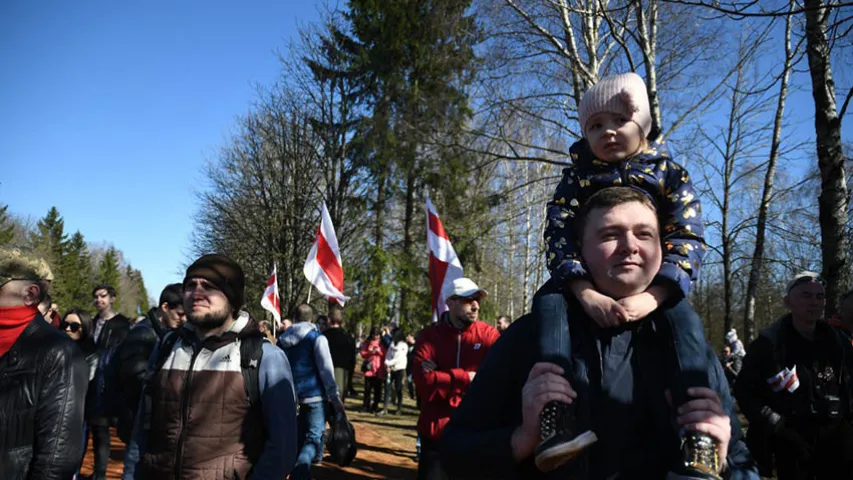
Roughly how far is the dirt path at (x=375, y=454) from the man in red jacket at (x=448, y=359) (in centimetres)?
381

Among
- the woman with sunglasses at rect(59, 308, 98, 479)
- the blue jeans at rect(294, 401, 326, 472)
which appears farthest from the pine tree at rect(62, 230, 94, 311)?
the blue jeans at rect(294, 401, 326, 472)

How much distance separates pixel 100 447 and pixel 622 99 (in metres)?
7.44

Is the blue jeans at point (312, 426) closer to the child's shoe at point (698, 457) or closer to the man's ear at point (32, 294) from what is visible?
the man's ear at point (32, 294)

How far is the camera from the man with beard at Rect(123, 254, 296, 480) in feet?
10.5

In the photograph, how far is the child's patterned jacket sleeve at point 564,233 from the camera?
160 cm

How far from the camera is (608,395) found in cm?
147

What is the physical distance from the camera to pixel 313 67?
24.5m

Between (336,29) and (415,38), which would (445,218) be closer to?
(415,38)

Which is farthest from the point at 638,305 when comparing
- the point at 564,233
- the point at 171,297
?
the point at 171,297

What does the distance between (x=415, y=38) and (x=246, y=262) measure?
1181 centimetres

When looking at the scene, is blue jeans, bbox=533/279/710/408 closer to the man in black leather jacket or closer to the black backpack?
the black backpack

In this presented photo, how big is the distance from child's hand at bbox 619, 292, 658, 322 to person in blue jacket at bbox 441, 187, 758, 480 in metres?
0.04

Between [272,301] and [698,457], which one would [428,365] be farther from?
[272,301]

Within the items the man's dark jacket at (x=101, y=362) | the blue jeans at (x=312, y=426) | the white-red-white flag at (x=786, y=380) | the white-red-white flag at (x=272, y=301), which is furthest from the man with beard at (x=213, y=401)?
the white-red-white flag at (x=272, y=301)
